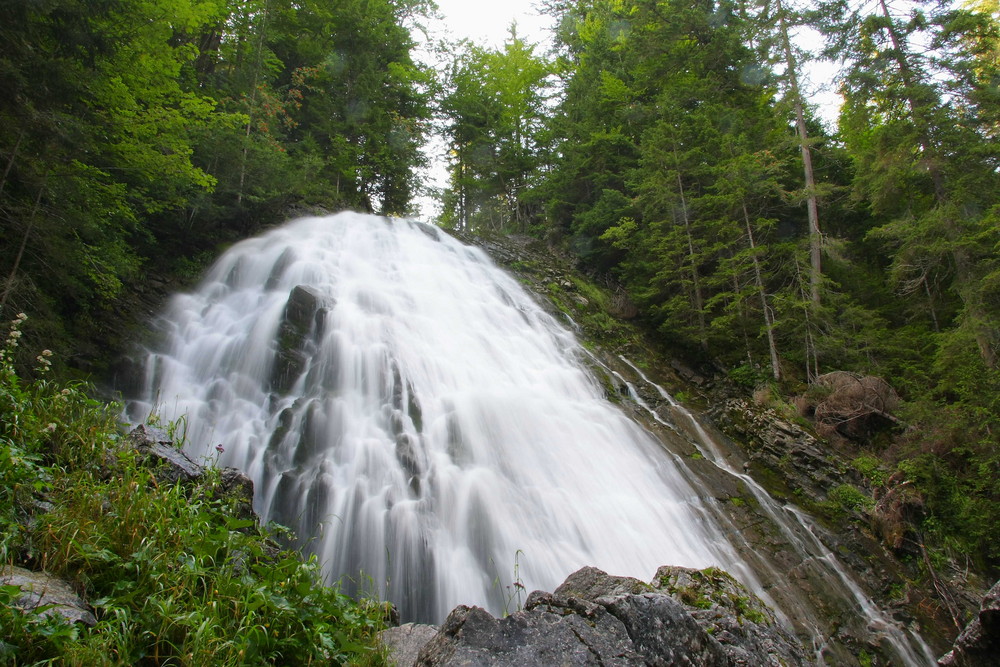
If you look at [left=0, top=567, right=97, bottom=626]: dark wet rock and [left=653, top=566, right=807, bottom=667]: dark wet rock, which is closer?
[left=0, top=567, right=97, bottom=626]: dark wet rock

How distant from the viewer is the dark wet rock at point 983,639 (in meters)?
3.66

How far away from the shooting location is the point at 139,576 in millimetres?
2604

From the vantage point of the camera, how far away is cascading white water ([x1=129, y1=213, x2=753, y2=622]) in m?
5.64

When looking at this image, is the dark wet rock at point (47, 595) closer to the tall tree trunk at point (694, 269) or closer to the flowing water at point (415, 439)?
the flowing water at point (415, 439)

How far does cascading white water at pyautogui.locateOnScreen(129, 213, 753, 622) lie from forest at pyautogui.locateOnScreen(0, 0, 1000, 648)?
197 centimetres

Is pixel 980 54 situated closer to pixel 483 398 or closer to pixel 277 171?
pixel 483 398

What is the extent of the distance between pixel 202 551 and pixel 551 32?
102 ft

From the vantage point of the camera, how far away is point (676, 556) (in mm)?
6250

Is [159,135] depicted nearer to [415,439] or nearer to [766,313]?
[415,439]

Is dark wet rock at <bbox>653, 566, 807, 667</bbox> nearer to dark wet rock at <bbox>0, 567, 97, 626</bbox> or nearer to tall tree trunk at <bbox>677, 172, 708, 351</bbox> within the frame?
dark wet rock at <bbox>0, 567, 97, 626</bbox>

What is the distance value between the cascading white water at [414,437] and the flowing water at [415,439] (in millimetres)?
26

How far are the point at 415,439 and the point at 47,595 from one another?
4914 millimetres

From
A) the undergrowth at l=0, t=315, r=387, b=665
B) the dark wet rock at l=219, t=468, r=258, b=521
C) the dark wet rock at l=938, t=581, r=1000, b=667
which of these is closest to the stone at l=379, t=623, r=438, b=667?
the undergrowth at l=0, t=315, r=387, b=665

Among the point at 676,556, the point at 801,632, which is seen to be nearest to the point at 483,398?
the point at 676,556
